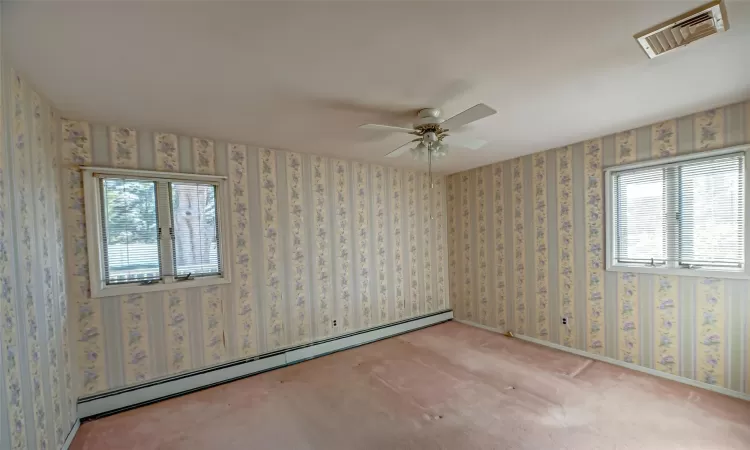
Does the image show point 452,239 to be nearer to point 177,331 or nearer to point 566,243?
point 566,243

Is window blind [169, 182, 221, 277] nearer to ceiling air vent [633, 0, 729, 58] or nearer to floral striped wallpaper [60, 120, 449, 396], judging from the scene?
floral striped wallpaper [60, 120, 449, 396]

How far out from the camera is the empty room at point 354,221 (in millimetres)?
1475

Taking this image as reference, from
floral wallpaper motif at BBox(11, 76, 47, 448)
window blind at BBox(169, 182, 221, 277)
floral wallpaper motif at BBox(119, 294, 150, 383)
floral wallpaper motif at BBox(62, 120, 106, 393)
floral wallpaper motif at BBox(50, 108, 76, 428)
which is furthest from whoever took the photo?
window blind at BBox(169, 182, 221, 277)

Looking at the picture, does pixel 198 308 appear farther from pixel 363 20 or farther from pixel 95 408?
pixel 363 20

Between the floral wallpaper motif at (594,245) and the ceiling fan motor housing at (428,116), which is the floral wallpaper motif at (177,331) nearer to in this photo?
the ceiling fan motor housing at (428,116)

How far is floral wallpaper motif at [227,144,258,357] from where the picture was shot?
3.11 meters

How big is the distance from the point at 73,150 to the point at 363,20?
8.54 feet

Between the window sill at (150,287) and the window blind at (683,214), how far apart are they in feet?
13.5

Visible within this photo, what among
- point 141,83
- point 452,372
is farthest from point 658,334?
point 141,83

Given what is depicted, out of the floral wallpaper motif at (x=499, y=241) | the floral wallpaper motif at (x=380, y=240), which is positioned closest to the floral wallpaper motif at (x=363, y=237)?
the floral wallpaper motif at (x=380, y=240)

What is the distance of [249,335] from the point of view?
3.18 metres

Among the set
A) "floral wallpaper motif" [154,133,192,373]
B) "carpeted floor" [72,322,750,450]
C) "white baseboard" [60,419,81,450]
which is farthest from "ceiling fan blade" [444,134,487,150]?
"white baseboard" [60,419,81,450]

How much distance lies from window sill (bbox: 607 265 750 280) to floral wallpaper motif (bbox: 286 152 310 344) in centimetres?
334

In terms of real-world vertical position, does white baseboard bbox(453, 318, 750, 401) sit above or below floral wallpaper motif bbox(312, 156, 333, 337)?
below
